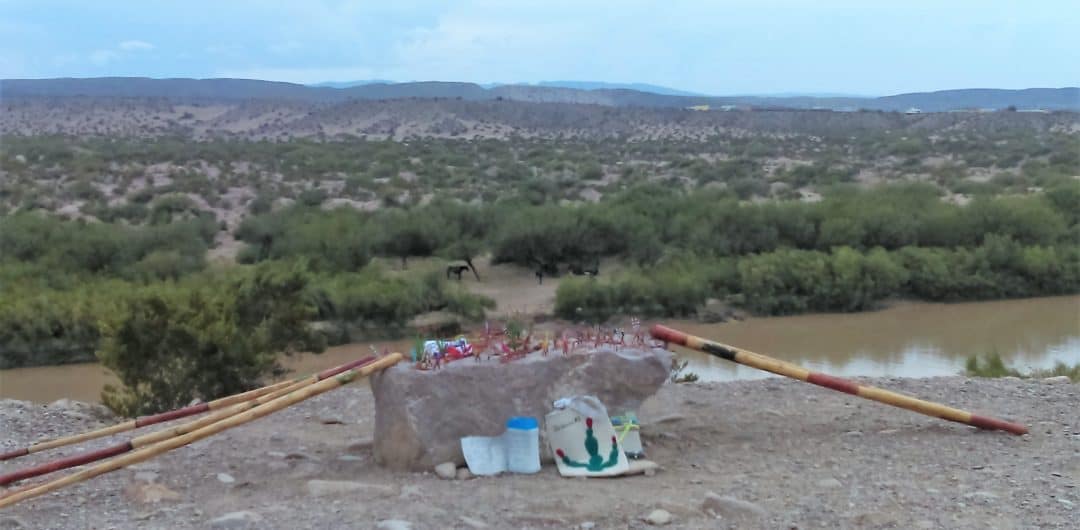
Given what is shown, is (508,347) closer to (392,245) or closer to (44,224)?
(392,245)

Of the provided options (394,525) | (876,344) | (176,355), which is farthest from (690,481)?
(876,344)

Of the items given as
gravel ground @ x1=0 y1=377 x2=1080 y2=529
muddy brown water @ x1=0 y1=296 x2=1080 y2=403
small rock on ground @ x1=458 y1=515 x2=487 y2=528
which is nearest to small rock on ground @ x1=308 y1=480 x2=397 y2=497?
gravel ground @ x1=0 y1=377 x2=1080 y2=529

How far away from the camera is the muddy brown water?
16.5 metres

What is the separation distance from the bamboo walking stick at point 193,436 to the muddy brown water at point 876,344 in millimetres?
7554

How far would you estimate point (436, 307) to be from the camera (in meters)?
21.3

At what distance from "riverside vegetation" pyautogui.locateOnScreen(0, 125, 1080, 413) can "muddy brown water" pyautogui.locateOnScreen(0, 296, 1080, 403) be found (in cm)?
64

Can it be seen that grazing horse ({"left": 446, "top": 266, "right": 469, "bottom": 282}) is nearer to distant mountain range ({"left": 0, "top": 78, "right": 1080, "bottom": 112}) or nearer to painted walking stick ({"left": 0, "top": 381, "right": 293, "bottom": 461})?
painted walking stick ({"left": 0, "top": 381, "right": 293, "bottom": 461})

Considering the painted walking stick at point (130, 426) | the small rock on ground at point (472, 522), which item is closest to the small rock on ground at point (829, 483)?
the small rock on ground at point (472, 522)

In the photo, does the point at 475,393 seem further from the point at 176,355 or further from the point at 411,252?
the point at 411,252

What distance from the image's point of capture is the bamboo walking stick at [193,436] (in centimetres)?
680

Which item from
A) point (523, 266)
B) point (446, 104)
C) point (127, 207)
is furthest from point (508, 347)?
point (446, 104)

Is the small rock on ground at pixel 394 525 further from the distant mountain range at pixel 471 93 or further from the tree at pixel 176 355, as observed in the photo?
the distant mountain range at pixel 471 93

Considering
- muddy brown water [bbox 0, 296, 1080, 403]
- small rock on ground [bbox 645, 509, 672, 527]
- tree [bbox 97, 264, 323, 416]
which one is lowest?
muddy brown water [bbox 0, 296, 1080, 403]

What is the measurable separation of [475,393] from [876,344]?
13.1 m
